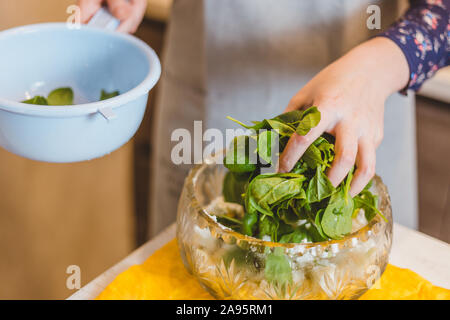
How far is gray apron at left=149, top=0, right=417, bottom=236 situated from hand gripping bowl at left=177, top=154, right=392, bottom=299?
356 mm

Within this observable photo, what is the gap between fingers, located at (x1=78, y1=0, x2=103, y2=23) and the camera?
537mm

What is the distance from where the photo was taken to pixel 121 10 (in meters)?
0.55

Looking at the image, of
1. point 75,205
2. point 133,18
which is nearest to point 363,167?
point 133,18

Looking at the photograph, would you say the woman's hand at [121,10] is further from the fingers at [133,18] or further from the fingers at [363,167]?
the fingers at [363,167]

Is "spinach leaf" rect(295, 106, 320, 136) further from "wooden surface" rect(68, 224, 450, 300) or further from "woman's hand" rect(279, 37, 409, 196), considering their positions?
"wooden surface" rect(68, 224, 450, 300)

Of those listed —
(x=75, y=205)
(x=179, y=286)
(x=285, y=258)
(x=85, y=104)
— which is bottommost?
(x=75, y=205)

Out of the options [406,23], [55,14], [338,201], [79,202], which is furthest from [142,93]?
[79,202]

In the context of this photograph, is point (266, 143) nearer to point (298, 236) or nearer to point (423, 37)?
point (298, 236)

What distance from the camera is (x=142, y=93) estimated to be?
1.41 ft

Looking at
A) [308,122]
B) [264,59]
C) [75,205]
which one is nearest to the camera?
[308,122]

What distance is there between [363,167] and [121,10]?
33 centimetres

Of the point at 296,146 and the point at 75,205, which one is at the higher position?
the point at 296,146

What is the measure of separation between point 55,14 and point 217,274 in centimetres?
98

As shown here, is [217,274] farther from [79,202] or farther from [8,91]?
[79,202]
